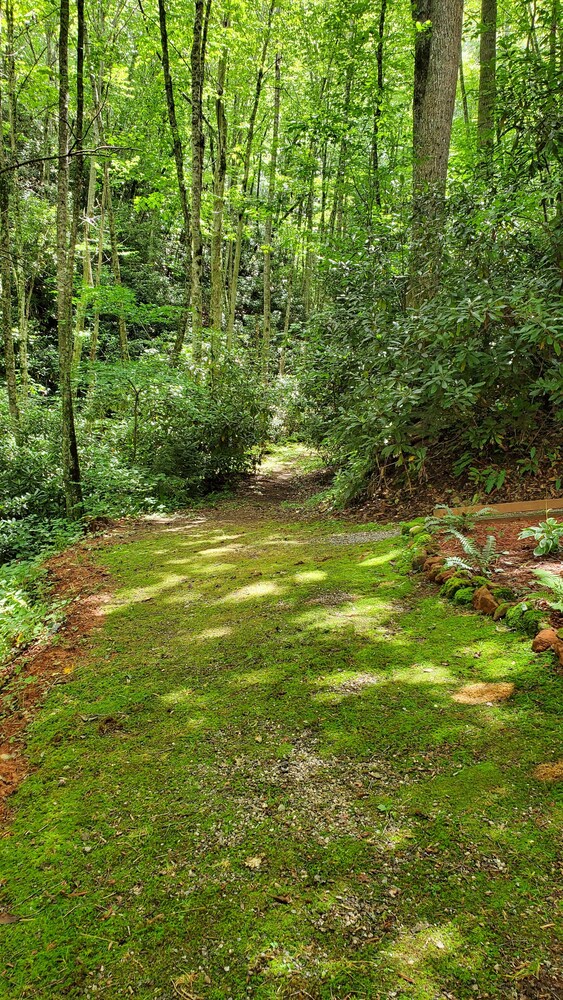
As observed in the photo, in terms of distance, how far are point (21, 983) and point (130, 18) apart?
63.2ft

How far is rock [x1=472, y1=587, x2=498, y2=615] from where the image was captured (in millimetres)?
2852

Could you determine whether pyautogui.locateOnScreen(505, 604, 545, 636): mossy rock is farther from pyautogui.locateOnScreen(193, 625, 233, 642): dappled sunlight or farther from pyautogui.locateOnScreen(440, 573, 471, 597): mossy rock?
pyautogui.locateOnScreen(193, 625, 233, 642): dappled sunlight

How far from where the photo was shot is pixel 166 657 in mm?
2916

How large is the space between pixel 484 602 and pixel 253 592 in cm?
161

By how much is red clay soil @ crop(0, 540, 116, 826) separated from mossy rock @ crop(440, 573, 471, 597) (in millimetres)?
2265

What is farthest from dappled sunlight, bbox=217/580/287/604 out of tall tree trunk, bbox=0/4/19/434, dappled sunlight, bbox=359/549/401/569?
tall tree trunk, bbox=0/4/19/434

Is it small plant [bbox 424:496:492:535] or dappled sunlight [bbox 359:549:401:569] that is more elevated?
small plant [bbox 424:496:492:535]

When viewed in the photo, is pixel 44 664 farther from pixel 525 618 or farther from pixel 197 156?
pixel 197 156

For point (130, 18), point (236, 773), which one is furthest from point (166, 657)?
point (130, 18)

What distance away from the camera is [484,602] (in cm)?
289

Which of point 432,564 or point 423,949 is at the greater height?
point 432,564

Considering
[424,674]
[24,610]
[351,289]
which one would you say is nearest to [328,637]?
[424,674]

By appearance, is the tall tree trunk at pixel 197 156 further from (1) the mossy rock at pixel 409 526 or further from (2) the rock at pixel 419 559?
(2) the rock at pixel 419 559

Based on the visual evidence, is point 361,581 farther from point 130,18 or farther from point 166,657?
point 130,18
